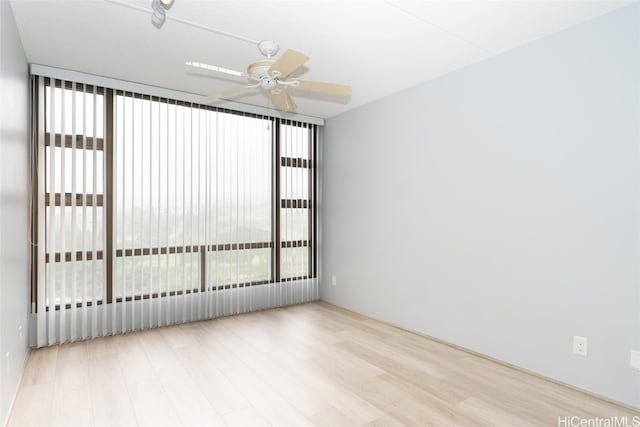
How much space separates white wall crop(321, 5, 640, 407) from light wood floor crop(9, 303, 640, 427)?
352mm

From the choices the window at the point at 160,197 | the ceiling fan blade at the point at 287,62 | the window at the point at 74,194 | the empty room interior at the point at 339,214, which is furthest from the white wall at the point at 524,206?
the window at the point at 74,194

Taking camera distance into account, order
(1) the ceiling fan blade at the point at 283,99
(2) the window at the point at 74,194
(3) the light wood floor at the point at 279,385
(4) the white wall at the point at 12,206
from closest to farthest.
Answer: (4) the white wall at the point at 12,206 → (3) the light wood floor at the point at 279,385 → (1) the ceiling fan blade at the point at 283,99 → (2) the window at the point at 74,194

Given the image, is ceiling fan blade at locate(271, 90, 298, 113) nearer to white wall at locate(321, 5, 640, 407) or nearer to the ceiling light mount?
the ceiling light mount

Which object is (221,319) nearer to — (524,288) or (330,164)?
(330,164)

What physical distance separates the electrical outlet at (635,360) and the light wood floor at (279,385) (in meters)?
0.30

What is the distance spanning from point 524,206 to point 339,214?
2469 millimetres

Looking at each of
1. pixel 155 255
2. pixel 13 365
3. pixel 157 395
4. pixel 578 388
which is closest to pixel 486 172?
pixel 578 388

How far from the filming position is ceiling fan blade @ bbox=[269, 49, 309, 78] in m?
2.05

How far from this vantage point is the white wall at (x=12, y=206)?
7.08ft

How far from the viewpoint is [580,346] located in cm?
262

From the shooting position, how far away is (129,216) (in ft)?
12.5

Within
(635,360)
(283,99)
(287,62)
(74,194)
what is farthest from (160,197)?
(635,360)

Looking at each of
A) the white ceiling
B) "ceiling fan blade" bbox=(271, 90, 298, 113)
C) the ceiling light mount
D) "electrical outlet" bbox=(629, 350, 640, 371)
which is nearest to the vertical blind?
the white ceiling

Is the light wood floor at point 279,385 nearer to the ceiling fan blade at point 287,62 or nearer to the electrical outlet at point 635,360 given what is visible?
the electrical outlet at point 635,360
